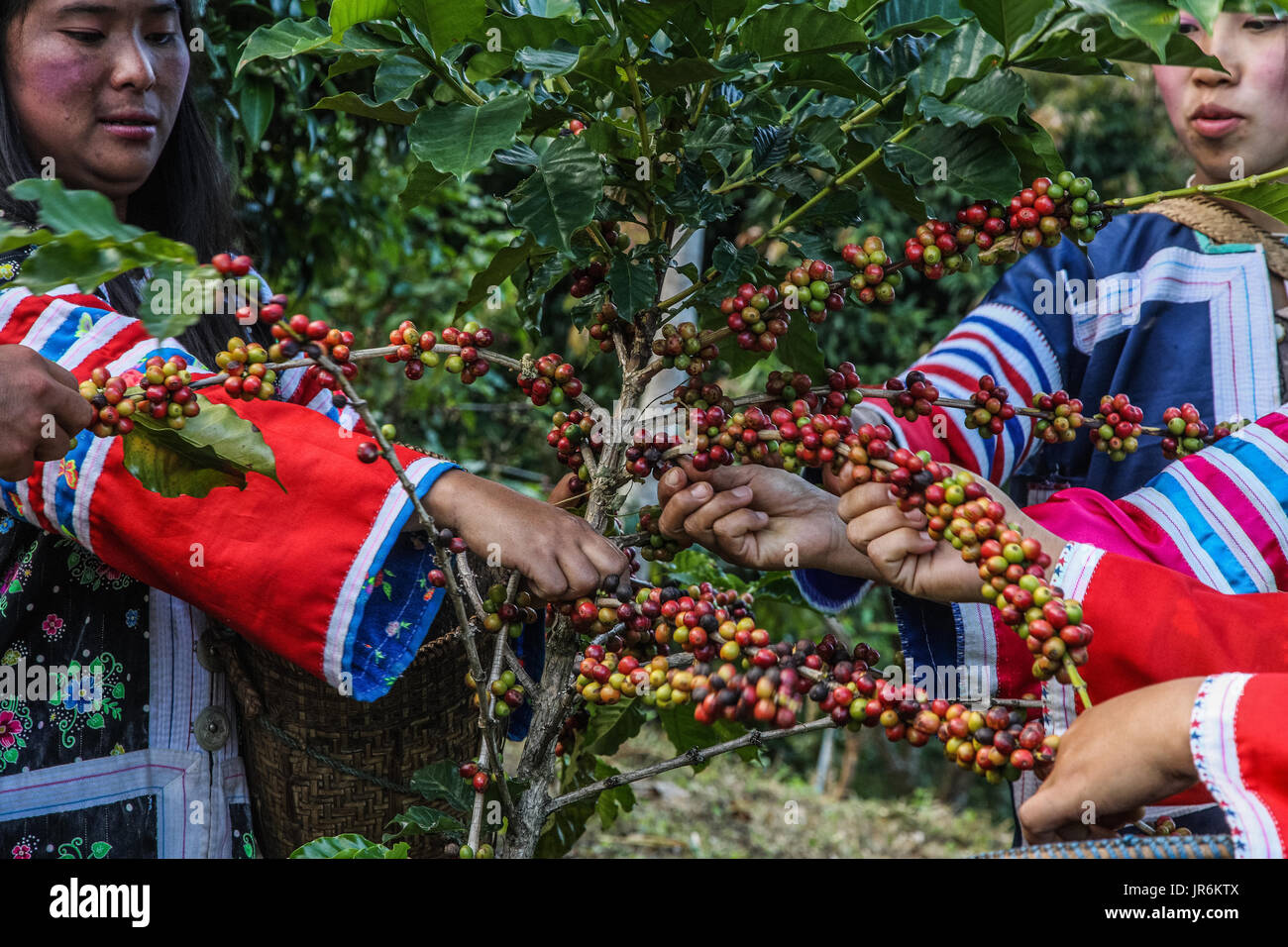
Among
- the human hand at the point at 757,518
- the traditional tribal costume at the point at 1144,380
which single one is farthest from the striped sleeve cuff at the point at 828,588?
the human hand at the point at 757,518

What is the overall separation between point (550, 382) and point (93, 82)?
764 mm

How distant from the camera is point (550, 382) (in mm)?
1144

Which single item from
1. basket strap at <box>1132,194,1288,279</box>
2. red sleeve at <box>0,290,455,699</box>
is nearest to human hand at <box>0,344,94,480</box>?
red sleeve at <box>0,290,455,699</box>

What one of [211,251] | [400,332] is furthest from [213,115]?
[400,332]

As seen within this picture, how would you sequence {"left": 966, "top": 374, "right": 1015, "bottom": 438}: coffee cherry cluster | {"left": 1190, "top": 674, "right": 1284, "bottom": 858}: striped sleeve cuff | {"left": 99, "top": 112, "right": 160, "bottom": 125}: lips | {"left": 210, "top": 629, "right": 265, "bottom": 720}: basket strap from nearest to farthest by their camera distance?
{"left": 1190, "top": 674, "right": 1284, "bottom": 858}: striped sleeve cuff
{"left": 966, "top": 374, "right": 1015, "bottom": 438}: coffee cherry cluster
{"left": 210, "top": 629, "right": 265, "bottom": 720}: basket strap
{"left": 99, "top": 112, "right": 160, "bottom": 125}: lips

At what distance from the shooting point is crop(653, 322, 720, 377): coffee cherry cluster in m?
1.11

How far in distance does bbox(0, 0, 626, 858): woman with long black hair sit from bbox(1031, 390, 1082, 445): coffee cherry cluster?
20.5 inches

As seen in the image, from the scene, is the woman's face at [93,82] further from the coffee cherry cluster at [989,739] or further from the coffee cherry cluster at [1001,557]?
the coffee cherry cluster at [989,739]

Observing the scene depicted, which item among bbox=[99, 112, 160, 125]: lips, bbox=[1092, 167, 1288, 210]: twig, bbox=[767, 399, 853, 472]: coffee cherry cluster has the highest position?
bbox=[99, 112, 160, 125]: lips

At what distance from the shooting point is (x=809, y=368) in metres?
1.22

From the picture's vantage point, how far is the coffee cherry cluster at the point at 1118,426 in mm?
1216

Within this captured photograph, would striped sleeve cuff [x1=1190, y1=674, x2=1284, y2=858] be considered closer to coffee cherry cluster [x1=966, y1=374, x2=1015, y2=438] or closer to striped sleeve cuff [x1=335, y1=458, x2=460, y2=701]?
coffee cherry cluster [x1=966, y1=374, x2=1015, y2=438]

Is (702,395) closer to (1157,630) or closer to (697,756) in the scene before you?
(697,756)

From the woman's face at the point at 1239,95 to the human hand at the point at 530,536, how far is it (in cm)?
105
